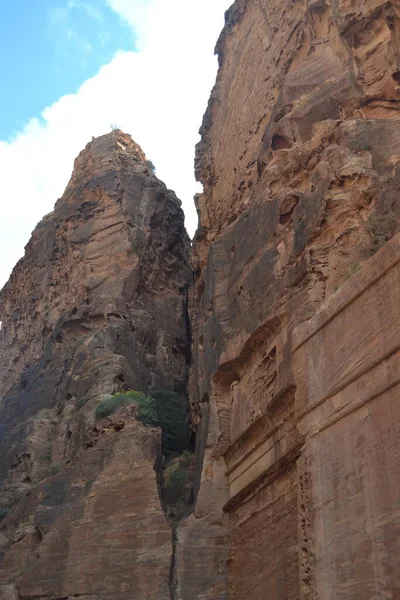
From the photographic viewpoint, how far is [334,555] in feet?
29.9

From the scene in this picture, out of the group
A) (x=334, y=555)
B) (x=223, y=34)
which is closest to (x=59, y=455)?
(x=334, y=555)

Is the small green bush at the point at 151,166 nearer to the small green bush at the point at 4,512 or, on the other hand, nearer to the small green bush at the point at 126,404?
the small green bush at the point at 126,404

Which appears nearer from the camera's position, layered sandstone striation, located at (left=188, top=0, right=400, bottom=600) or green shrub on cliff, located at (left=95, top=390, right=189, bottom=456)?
layered sandstone striation, located at (left=188, top=0, right=400, bottom=600)

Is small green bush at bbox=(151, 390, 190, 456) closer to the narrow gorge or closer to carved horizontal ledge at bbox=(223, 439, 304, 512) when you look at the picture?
the narrow gorge

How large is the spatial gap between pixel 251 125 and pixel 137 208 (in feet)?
24.1

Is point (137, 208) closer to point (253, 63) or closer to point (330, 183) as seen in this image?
point (253, 63)

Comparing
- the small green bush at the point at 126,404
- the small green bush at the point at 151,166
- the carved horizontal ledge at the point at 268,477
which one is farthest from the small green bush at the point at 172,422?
the small green bush at the point at 151,166

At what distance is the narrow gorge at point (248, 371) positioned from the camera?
9.60m

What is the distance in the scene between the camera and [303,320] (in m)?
13.3

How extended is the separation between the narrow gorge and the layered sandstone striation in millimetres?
44

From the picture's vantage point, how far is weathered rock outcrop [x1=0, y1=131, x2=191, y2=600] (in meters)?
14.7

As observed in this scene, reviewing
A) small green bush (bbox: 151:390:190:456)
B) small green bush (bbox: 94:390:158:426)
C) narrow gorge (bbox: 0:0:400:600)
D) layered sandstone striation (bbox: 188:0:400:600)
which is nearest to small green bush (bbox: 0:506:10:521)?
narrow gorge (bbox: 0:0:400:600)

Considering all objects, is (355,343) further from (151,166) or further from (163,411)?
(151,166)

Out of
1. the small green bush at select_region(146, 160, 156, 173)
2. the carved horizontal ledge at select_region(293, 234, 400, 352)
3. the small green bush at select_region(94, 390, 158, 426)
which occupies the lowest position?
the carved horizontal ledge at select_region(293, 234, 400, 352)
